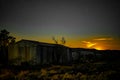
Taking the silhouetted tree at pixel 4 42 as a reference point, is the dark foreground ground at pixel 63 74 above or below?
below

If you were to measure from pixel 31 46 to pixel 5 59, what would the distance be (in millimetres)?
7165

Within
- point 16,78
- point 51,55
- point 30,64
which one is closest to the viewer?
point 16,78

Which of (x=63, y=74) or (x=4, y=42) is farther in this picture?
(x=4, y=42)

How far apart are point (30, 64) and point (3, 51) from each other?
30.5 ft

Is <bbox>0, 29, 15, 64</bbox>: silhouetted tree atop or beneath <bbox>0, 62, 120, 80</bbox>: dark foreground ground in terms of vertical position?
atop

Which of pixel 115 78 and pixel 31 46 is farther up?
pixel 31 46

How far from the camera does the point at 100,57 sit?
39.8 metres

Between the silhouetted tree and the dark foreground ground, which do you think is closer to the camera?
the dark foreground ground

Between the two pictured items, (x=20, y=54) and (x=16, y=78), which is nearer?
(x=16, y=78)

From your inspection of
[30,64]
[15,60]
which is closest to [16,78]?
[30,64]

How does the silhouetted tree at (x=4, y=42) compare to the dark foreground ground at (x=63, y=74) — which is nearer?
the dark foreground ground at (x=63, y=74)

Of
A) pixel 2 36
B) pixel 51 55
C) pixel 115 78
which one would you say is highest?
pixel 2 36

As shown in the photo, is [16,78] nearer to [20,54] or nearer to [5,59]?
[20,54]

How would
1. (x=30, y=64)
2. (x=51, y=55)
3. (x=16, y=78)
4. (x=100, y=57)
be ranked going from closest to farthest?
(x=16, y=78) → (x=30, y=64) → (x=51, y=55) → (x=100, y=57)
